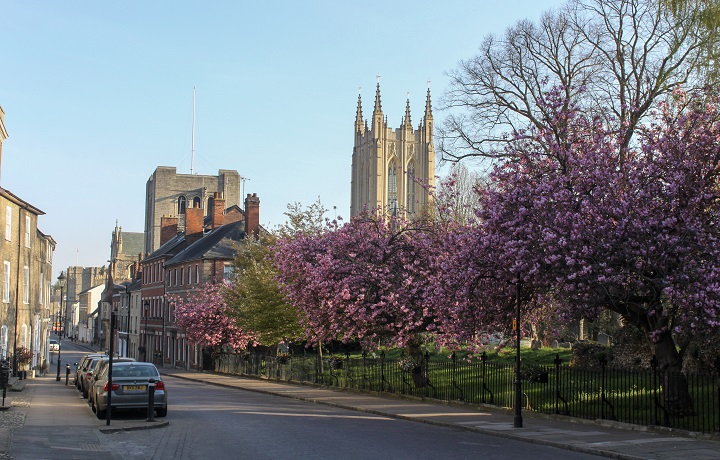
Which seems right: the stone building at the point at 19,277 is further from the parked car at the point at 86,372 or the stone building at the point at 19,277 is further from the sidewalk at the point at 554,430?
the sidewalk at the point at 554,430

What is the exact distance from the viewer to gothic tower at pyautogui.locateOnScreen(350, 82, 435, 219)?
324 ft

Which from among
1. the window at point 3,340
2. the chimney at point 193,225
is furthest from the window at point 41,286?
the chimney at point 193,225

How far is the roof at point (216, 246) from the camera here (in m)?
60.7

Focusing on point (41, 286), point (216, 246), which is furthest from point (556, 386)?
point (216, 246)

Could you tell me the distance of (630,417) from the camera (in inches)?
729

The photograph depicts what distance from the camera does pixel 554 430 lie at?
17.9m

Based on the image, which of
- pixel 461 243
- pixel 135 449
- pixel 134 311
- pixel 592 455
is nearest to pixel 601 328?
pixel 461 243

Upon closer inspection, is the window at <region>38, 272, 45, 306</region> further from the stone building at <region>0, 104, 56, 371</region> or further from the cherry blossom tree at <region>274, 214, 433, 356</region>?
the cherry blossom tree at <region>274, 214, 433, 356</region>

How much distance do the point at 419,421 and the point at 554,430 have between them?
13.7 feet

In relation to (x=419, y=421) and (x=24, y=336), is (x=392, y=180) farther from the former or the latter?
(x=419, y=421)

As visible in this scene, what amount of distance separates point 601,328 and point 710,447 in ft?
63.7

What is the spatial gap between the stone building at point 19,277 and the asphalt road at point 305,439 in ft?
61.8

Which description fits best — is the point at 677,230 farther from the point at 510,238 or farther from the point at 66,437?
the point at 66,437

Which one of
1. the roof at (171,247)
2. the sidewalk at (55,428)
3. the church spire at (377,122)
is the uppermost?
the church spire at (377,122)
